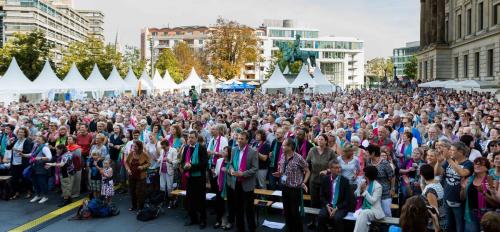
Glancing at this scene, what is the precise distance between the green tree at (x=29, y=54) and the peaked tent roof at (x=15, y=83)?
2327cm

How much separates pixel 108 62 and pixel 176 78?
17.0 m

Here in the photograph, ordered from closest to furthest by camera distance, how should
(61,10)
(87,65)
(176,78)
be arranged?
(87,65)
(176,78)
(61,10)

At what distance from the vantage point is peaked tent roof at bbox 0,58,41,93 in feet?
86.8

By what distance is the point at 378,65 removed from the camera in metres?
143

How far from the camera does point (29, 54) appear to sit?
162 feet

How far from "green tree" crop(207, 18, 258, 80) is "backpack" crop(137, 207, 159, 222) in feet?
197

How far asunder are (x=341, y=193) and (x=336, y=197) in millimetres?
105

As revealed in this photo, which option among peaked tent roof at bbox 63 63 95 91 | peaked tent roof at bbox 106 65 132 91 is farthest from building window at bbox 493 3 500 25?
peaked tent roof at bbox 63 63 95 91

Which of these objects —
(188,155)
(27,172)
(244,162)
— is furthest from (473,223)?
(27,172)

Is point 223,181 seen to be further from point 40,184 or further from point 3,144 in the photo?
point 3,144

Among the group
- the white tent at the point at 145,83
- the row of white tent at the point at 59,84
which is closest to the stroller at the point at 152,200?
the row of white tent at the point at 59,84

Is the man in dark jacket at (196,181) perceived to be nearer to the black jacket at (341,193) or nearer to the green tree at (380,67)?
the black jacket at (341,193)

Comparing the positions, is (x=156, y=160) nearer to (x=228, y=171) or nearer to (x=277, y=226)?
(x=228, y=171)

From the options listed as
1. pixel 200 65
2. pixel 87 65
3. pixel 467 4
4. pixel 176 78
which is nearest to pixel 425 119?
pixel 467 4
